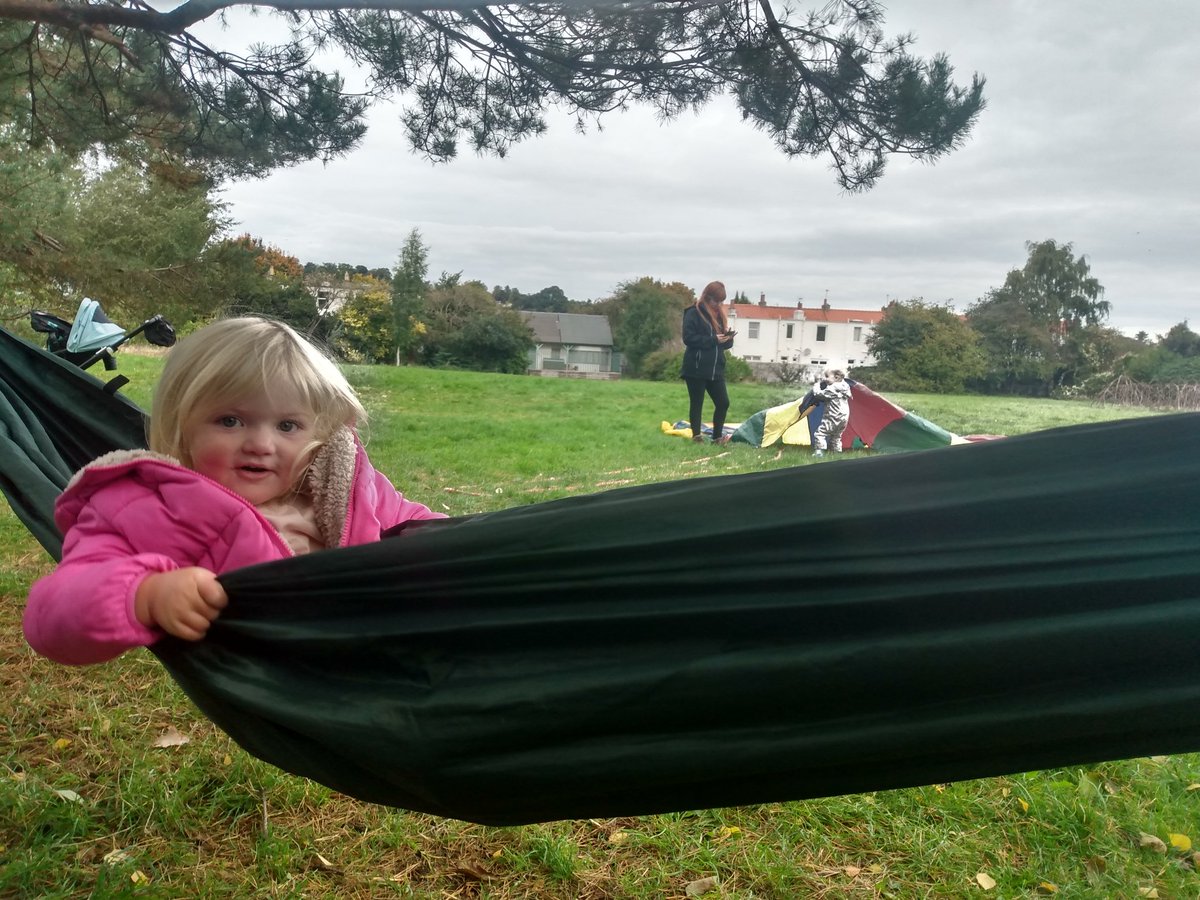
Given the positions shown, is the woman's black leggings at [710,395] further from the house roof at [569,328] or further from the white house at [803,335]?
the house roof at [569,328]

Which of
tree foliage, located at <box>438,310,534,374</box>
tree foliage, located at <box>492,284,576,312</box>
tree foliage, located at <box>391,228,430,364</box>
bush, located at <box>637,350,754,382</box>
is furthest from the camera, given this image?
tree foliage, located at <box>492,284,576,312</box>

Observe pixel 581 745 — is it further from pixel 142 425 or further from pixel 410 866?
pixel 142 425

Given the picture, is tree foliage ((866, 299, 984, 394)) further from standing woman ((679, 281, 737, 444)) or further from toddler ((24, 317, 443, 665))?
toddler ((24, 317, 443, 665))

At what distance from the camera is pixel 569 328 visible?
10703 millimetres

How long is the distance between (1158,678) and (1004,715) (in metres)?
0.14

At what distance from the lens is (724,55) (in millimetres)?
3625

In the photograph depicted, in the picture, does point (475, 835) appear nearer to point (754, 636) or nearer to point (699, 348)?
point (754, 636)

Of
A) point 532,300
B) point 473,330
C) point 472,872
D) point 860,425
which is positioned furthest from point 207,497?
point 532,300

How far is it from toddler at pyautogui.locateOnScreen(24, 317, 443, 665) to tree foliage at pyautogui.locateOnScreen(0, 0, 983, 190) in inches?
96.5

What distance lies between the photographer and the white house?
A: 21.1 ft

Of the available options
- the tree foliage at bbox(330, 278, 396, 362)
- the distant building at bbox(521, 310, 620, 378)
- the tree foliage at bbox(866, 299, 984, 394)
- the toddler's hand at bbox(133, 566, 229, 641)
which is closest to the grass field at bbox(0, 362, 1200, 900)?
the toddler's hand at bbox(133, 566, 229, 641)

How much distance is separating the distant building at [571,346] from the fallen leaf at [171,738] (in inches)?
326

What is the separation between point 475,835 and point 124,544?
0.94 meters

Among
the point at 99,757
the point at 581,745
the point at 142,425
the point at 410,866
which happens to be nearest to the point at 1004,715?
the point at 581,745
